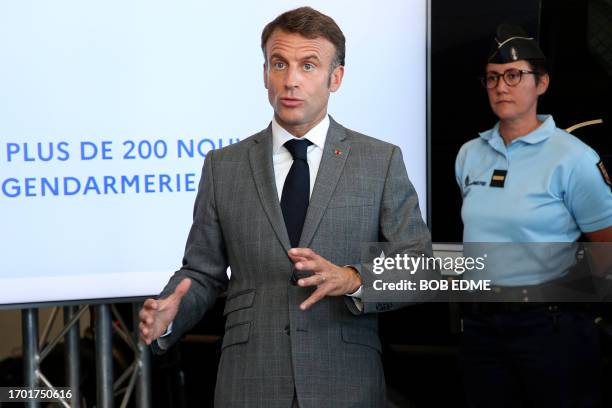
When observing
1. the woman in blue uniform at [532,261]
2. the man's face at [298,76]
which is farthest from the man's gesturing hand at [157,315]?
the woman in blue uniform at [532,261]

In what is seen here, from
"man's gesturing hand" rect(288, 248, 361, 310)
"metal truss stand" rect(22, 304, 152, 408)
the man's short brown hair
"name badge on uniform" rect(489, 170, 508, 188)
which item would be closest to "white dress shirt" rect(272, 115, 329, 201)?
the man's short brown hair

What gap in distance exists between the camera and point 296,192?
1.93 m

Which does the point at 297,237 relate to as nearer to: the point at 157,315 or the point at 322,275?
the point at 322,275

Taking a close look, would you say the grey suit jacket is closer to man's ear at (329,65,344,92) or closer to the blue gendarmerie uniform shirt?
man's ear at (329,65,344,92)

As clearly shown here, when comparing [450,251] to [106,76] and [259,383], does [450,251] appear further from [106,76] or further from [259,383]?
[259,383]

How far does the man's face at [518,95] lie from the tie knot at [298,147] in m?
0.91

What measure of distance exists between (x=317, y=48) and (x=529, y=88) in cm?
99

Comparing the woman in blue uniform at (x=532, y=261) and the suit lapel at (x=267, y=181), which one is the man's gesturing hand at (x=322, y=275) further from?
the woman in blue uniform at (x=532, y=261)

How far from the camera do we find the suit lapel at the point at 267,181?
1879 mm

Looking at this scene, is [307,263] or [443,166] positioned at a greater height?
[443,166]

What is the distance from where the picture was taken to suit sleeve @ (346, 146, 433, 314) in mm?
1837

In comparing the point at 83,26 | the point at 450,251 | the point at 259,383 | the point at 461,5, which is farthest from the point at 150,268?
the point at 461,5

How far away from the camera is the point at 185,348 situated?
16.5 ft

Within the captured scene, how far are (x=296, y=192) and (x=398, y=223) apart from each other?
0.79 ft
